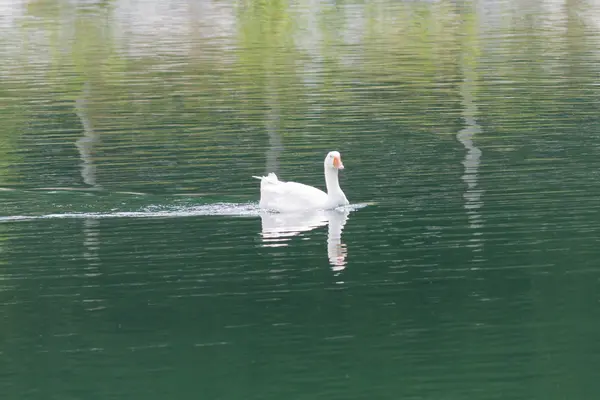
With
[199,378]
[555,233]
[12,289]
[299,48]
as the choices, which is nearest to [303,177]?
[555,233]

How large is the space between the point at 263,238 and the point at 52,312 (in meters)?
4.81

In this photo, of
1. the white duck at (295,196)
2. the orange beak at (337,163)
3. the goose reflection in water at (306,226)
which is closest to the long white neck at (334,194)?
the white duck at (295,196)

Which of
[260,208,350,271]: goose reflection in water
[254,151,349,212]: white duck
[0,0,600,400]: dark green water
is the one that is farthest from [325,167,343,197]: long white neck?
[0,0,600,400]: dark green water

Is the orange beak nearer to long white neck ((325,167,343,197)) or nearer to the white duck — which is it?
long white neck ((325,167,343,197))

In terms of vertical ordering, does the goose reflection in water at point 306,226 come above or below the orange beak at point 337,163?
below

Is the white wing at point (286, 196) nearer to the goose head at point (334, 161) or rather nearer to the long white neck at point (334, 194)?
the long white neck at point (334, 194)

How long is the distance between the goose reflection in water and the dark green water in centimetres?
8

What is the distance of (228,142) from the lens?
101 ft

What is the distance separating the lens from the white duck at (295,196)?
23.0 m

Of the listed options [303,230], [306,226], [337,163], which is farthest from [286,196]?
[303,230]

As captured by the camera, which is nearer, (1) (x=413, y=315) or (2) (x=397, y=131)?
(1) (x=413, y=315)

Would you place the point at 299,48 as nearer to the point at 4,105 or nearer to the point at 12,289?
the point at 4,105

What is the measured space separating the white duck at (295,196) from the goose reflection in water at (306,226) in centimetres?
10

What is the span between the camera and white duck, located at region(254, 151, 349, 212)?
23.0 metres
